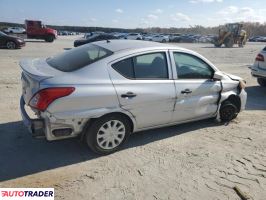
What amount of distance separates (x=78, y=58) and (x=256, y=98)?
573 centimetres

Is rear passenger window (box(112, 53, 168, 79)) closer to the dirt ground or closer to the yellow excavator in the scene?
the dirt ground

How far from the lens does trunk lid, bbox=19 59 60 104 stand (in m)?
4.20

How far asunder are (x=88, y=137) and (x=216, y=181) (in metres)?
1.86

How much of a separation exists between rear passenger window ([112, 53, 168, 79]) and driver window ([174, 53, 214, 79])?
29 cm

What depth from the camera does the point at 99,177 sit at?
4078 millimetres

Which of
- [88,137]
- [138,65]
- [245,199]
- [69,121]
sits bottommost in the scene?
[245,199]

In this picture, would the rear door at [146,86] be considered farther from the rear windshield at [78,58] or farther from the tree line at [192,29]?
the tree line at [192,29]

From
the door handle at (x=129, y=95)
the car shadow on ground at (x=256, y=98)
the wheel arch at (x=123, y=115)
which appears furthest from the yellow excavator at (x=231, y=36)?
the door handle at (x=129, y=95)

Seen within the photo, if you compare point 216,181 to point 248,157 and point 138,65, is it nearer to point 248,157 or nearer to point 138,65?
point 248,157

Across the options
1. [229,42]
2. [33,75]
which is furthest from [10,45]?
[229,42]

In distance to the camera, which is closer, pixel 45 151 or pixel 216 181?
pixel 216 181

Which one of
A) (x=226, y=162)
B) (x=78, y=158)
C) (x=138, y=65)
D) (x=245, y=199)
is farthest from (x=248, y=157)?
(x=78, y=158)

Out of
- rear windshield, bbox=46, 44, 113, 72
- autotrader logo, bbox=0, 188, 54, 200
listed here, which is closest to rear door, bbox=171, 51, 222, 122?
rear windshield, bbox=46, 44, 113, 72

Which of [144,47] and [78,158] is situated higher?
[144,47]
